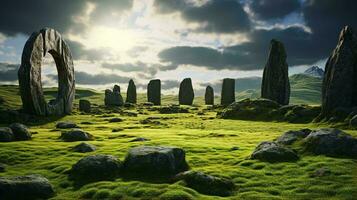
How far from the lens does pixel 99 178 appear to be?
2427 centimetres

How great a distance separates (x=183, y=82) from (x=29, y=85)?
7921 centimetres

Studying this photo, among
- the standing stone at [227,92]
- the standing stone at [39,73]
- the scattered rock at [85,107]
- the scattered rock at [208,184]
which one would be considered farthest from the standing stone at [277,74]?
the scattered rock at [208,184]

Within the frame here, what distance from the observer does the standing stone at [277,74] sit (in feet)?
279

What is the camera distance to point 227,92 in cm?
12019

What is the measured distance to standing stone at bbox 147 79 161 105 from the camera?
13438 centimetres

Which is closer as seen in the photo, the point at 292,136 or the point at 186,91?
the point at 292,136

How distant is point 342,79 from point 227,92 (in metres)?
64.6

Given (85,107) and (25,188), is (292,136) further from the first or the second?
(85,107)

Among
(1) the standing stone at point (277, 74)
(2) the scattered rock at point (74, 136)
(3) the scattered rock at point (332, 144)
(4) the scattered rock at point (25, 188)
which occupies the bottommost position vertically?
(4) the scattered rock at point (25, 188)

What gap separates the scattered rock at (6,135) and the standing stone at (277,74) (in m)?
60.5

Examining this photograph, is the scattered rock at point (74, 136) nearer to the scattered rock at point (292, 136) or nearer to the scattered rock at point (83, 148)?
the scattered rock at point (83, 148)

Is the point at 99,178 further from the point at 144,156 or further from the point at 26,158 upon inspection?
the point at 26,158

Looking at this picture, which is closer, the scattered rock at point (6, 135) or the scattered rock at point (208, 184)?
the scattered rock at point (208, 184)

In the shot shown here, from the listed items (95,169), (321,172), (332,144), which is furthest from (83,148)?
(332,144)
